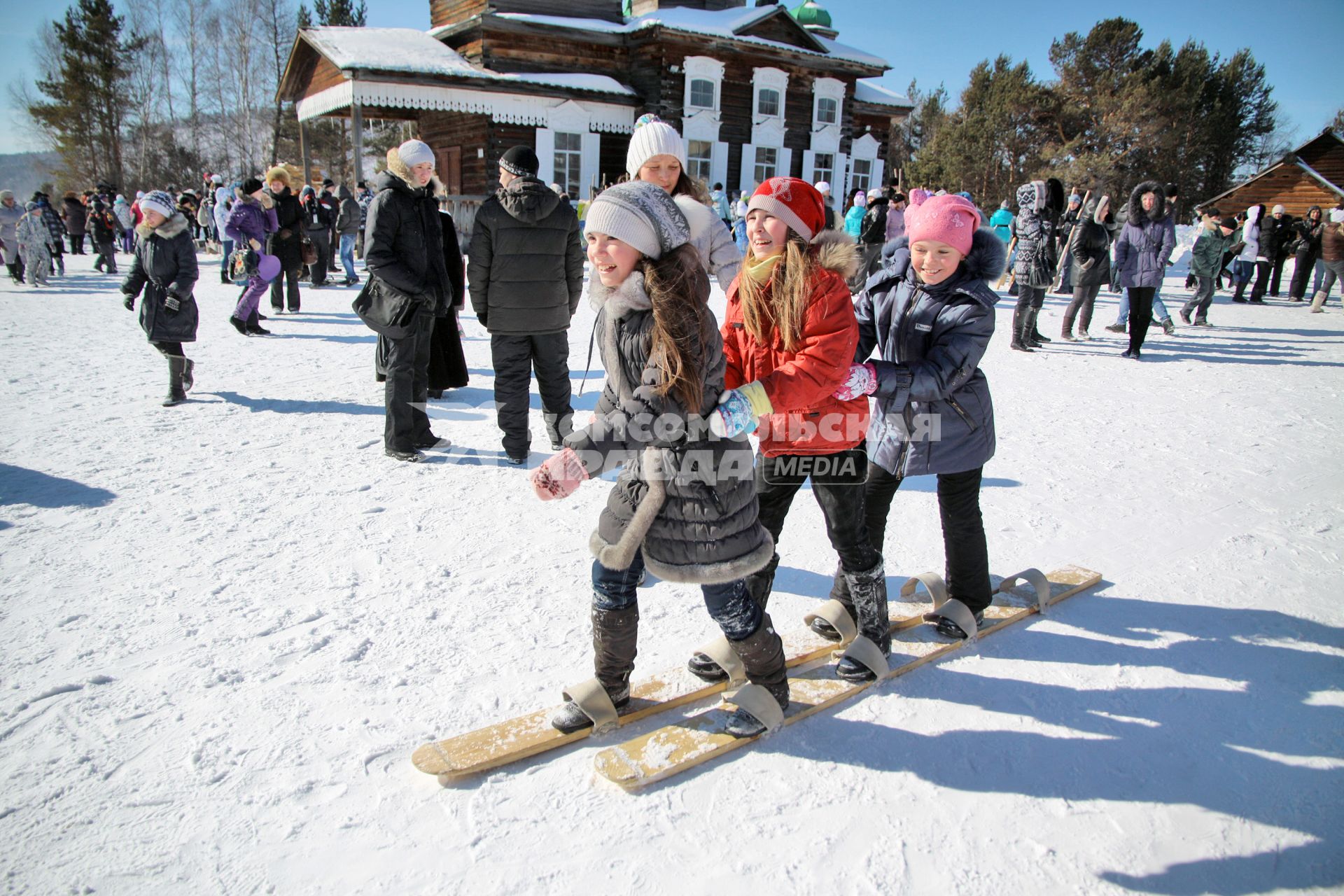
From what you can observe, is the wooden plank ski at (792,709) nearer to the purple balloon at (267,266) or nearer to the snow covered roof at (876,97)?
the purple balloon at (267,266)

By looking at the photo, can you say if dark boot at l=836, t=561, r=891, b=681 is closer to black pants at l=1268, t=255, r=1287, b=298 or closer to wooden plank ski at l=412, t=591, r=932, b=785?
wooden plank ski at l=412, t=591, r=932, b=785

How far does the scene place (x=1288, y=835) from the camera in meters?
1.88

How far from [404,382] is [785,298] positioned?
301 cm

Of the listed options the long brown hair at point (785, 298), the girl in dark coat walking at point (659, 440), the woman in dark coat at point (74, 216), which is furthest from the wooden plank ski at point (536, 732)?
the woman in dark coat at point (74, 216)

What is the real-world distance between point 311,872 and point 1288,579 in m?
3.94

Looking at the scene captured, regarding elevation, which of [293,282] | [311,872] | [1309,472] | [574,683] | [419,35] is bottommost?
[311,872]

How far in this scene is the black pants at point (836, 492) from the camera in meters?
2.39

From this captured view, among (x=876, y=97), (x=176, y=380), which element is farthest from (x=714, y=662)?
(x=876, y=97)

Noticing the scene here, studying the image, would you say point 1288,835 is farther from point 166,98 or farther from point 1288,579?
point 166,98

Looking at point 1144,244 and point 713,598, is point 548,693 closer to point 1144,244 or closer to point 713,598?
point 713,598

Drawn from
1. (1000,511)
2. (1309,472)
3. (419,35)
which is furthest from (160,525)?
(419,35)

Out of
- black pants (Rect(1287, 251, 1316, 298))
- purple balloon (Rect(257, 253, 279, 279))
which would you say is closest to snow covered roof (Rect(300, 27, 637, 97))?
purple balloon (Rect(257, 253, 279, 279))

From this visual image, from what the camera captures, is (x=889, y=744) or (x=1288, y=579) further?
(x=1288, y=579)

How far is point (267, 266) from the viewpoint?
7945 mm
